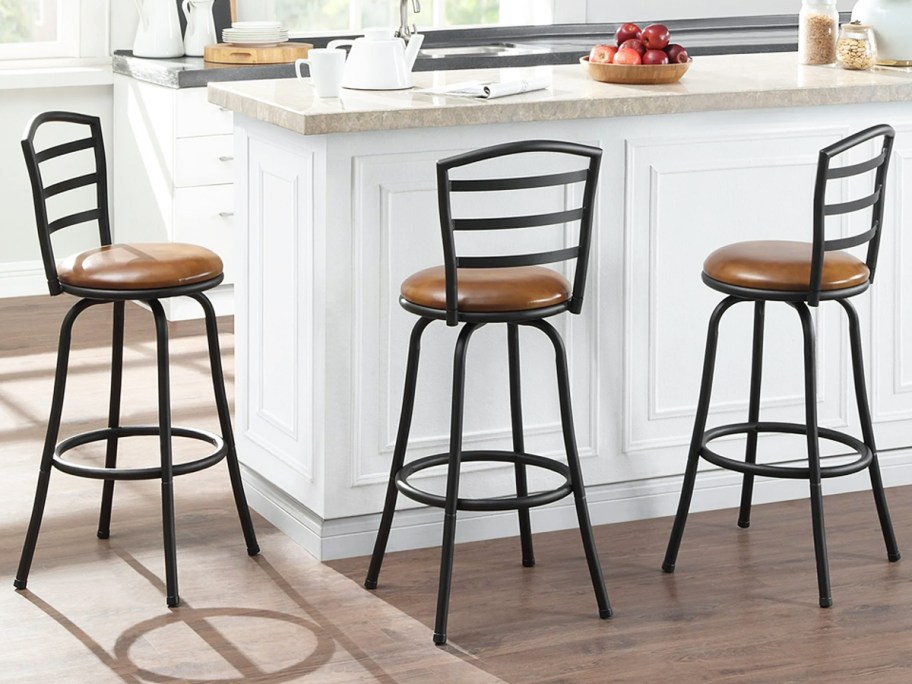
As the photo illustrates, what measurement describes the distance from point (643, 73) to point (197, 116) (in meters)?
2.40

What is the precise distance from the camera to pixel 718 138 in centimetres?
355

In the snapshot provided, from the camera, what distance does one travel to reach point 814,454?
3156 millimetres

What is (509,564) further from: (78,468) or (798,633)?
(78,468)

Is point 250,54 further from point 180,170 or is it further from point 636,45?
point 636,45

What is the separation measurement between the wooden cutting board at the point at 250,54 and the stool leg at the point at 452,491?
9.46ft

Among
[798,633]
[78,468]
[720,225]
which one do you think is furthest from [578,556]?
[78,468]

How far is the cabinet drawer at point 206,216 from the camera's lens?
5.54 metres

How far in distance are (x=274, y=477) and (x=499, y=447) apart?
0.55 m

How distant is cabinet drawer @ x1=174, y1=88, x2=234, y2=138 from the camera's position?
5449 millimetres

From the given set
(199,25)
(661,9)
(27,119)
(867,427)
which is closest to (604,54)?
(867,427)

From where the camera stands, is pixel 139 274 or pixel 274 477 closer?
pixel 139 274

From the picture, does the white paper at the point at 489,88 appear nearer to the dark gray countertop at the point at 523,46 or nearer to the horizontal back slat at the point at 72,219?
the horizontal back slat at the point at 72,219

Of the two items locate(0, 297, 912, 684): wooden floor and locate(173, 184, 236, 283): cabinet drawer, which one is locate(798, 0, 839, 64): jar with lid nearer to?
locate(0, 297, 912, 684): wooden floor

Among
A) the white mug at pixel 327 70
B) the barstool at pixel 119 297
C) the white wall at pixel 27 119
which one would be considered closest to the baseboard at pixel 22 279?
the white wall at pixel 27 119
